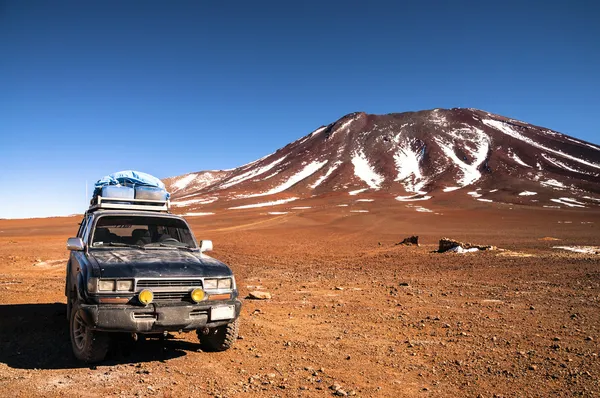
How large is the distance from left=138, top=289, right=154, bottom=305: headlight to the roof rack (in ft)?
10.2

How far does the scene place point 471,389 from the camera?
5191mm

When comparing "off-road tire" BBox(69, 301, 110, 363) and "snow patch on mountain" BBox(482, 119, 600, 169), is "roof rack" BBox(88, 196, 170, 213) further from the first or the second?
"snow patch on mountain" BBox(482, 119, 600, 169)

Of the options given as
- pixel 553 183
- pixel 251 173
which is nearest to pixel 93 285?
pixel 553 183

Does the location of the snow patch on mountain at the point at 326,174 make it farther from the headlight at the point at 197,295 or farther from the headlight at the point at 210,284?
the headlight at the point at 197,295

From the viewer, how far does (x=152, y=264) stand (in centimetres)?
575

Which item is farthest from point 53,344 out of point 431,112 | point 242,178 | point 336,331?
point 431,112

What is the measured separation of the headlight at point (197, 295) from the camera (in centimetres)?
558

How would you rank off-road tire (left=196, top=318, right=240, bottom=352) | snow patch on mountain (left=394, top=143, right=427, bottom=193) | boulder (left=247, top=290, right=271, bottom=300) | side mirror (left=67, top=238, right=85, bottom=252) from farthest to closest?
snow patch on mountain (left=394, top=143, right=427, bottom=193) < boulder (left=247, top=290, right=271, bottom=300) < off-road tire (left=196, top=318, right=240, bottom=352) < side mirror (left=67, top=238, right=85, bottom=252)

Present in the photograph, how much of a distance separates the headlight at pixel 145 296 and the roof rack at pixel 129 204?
310 centimetres

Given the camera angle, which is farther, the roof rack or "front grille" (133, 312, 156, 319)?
the roof rack

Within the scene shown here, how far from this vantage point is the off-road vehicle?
17.4ft

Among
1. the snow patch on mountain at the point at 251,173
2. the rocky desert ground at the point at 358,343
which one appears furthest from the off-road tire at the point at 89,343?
the snow patch on mountain at the point at 251,173

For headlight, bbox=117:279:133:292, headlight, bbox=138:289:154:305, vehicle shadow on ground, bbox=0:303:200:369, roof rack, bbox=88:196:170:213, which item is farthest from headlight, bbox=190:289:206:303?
roof rack, bbox=88:196:170:213

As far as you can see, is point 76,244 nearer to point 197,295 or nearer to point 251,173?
point 197,295
